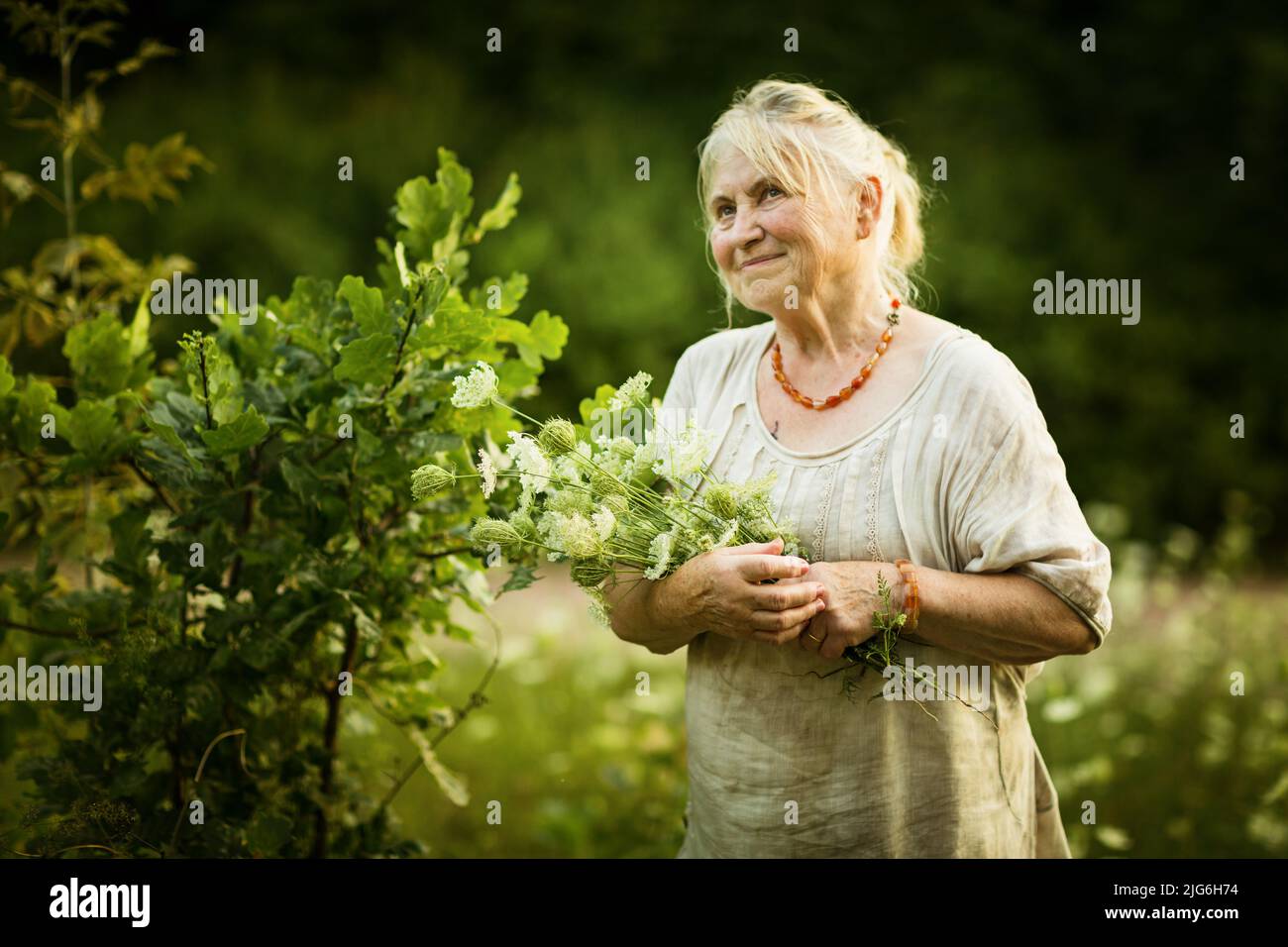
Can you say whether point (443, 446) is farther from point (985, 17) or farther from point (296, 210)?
point (985, 17)

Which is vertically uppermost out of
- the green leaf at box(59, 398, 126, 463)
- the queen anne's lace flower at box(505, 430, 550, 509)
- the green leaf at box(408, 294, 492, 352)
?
the green leaf at box(408, 294, 492, 352)

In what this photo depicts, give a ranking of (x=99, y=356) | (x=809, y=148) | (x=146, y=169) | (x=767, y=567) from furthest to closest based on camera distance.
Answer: (x=146, y=169)
(x=99, y=356)
(x=809, y=148)
(x=767, y=567)

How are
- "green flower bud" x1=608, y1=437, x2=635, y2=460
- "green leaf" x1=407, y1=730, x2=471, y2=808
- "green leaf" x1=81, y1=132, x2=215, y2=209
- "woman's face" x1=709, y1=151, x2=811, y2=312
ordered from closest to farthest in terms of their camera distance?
"green flower bud" x1=608, y1=437, x2=635, y2=460 → "woman's face" x1=709, y1=151, x2=811, y2=312 → "green leaf" x1=407, y1=730, x2=471, y2=808 → "green leaf" x1=81, y1=132, x2=215, y2=209

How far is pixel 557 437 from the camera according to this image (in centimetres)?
184

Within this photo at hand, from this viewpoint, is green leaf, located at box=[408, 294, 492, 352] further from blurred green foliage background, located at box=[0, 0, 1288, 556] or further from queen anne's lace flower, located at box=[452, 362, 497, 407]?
blurred green foliage background, located at box=[0, 0, 1288, 556]

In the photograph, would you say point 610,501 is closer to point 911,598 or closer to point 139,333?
point 911,598

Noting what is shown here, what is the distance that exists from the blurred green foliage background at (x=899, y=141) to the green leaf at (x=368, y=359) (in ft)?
12.2

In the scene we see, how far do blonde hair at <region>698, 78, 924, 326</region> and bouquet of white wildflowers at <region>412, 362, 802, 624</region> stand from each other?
442 mm

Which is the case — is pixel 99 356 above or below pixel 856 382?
above

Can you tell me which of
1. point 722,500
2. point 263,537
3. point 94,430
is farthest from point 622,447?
point 94,430

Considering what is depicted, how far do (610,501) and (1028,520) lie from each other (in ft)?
2.20

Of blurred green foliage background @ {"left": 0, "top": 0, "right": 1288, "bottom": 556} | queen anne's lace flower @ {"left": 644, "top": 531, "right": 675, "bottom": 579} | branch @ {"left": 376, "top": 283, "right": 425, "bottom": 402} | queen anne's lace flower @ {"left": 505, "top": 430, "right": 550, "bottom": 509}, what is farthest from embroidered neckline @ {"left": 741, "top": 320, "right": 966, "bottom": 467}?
blurred green foliage background @ {"left": 0, "top": 0, "right": 1288, "bottom": 556}

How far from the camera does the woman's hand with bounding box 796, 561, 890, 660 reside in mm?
1812

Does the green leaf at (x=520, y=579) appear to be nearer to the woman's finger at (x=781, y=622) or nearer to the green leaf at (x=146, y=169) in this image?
the woman's finger at (x=781, y=622)
